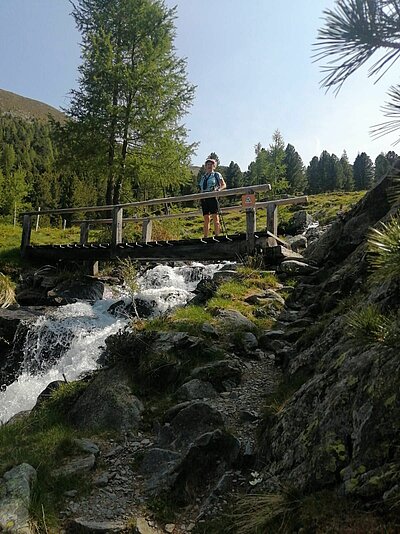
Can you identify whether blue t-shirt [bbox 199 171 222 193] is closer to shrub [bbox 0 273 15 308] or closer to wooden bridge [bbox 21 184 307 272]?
wooden bridge [bbox 21 184 307 272]

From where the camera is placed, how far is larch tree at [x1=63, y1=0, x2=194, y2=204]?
17391mm

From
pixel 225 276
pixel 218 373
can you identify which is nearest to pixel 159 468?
pixel 218 373

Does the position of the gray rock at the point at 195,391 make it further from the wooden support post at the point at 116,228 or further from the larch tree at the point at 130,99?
the larch tree at the point at 130,99

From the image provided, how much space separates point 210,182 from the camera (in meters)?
12.8

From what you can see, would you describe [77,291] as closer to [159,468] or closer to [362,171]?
[159,468]

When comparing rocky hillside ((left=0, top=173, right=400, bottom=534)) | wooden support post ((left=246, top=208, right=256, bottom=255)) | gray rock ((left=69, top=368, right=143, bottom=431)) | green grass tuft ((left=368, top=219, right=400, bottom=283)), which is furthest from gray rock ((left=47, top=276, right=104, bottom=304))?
green grass tuft ((left=368, top=219, right=400, bottom=283))

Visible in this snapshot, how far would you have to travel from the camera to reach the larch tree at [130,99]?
17.4m

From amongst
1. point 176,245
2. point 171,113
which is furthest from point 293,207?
point 176,245

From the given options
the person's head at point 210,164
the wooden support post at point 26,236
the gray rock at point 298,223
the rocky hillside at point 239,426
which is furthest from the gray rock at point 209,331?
the gray rock at point 298,223

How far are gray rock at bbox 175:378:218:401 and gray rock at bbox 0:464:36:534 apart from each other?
82.8 inches

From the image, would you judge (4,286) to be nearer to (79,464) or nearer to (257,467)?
(79,464)

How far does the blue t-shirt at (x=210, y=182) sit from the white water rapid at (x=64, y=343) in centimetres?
334

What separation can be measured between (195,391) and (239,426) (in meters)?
1.03

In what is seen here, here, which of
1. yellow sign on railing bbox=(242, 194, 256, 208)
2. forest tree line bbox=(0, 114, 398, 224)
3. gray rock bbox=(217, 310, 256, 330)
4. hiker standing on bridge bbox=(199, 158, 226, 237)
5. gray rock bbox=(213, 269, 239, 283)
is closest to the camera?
gray rock bbox=(217, 310, 256, 330)
